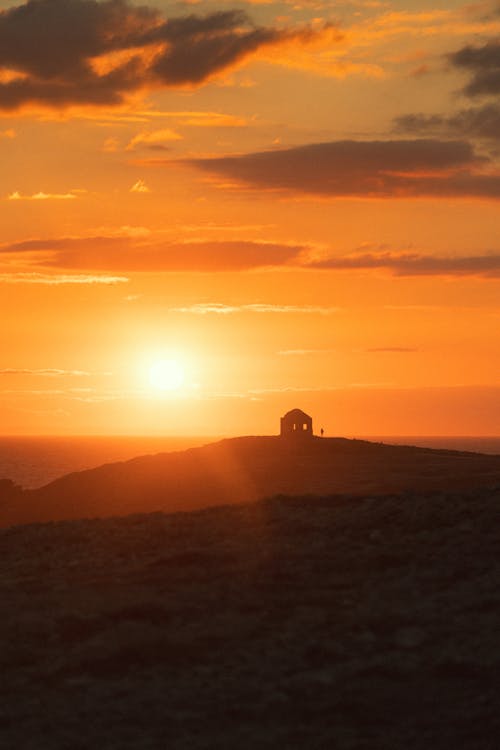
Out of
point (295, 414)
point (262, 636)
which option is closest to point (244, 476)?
point (295, 414)

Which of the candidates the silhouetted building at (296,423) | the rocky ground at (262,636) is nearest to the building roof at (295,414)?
the silhouetted building at (296,423)

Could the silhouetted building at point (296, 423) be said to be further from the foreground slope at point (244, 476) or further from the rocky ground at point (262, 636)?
the rocky ground at point (262, 636)

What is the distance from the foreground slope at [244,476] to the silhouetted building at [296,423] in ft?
5.53

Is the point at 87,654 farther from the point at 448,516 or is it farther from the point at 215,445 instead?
the point at 215,445

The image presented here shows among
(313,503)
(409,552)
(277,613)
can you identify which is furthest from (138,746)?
(313,503)

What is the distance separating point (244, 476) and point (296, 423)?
21.0 meters

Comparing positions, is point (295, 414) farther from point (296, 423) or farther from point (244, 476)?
point (244, 476)

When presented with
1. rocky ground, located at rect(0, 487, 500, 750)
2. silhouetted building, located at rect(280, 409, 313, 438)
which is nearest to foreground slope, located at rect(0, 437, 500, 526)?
silhouetted building, located at rect(280, 409, 313, 438)

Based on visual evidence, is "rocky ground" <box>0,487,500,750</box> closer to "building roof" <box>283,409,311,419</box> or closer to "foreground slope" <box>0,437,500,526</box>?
"foreground slope" <box>0,437,500,526</box>

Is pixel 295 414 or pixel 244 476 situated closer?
pixel 244 476

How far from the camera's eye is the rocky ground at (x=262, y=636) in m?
12.1

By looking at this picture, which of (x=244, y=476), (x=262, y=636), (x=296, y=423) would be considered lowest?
(x=262, y=636)

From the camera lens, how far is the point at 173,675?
45.0 feet

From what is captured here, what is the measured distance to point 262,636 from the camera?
1502 centimetres
